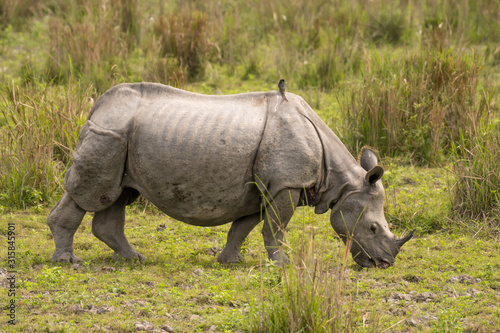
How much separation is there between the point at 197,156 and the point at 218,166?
0.17 m

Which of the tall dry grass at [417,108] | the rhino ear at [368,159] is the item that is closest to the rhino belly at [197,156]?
the rhino ear at [368,159]

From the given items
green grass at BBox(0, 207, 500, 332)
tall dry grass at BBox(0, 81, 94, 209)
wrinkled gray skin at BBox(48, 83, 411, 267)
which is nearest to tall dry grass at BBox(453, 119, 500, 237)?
green grass at BBox(0, 207, 500, 332)

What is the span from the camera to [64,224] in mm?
5625

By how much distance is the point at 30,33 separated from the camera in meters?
12.4

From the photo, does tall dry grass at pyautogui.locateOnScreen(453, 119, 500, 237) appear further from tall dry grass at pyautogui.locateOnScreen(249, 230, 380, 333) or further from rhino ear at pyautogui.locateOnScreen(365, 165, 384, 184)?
tall dry grass at pyautogui.locateOnScreen(249, 230, 380, 333)

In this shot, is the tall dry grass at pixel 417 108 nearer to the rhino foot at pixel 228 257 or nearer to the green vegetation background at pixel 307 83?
the green vegetation background at pixel 307 83

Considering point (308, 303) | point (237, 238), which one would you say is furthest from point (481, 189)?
point (308, 303)

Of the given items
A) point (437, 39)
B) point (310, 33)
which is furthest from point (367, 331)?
point (310, 33)

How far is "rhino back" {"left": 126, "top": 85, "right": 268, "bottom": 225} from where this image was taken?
17.4 ft

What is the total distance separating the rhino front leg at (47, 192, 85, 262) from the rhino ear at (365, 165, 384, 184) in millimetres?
2251

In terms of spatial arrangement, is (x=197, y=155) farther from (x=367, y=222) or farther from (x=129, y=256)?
(x=367, y=222)

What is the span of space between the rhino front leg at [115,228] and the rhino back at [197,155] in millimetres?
351

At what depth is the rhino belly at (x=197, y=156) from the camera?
531 centimetres

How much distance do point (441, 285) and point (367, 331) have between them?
1.47 metres
